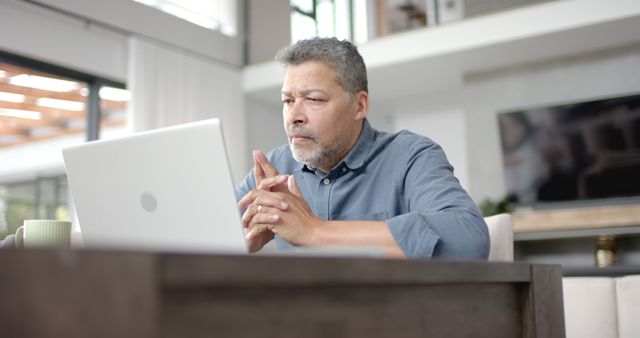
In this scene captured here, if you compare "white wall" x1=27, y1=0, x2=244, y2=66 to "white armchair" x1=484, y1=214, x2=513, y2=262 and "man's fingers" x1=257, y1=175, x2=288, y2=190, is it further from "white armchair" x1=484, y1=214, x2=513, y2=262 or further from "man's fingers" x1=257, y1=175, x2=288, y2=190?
"white armchair" x1=484, y1=214, x2=513, y2=262

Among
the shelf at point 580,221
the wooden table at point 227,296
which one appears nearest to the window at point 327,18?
the shelf at point 580,221

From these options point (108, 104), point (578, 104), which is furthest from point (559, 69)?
point (108, 104)

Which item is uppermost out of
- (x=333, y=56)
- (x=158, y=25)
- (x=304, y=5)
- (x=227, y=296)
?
(x=304, y=5)

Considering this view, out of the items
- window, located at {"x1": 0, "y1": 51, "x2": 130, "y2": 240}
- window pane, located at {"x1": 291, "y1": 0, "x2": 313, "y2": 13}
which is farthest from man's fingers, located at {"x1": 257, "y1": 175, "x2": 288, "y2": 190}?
window pane, located at {"x1": 291, "y1": 0, "x2": 313, "y2": 13}

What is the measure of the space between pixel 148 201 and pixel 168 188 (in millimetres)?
53

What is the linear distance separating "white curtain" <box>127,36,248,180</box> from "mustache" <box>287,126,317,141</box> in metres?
3.56

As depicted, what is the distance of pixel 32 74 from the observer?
183 inches

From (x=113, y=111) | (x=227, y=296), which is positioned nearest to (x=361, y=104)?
(x=227, y=296)

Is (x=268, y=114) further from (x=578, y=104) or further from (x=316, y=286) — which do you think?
(x=316, y=286)

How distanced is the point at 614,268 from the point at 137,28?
3.85 meters

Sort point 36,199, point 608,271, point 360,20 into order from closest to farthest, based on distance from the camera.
Answer: point 608,271, point 36,199, point 360,20

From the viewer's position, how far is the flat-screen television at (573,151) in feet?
15.8

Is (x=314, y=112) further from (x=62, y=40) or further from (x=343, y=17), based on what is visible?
(x=343, y=17)

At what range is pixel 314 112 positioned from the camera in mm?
1671
